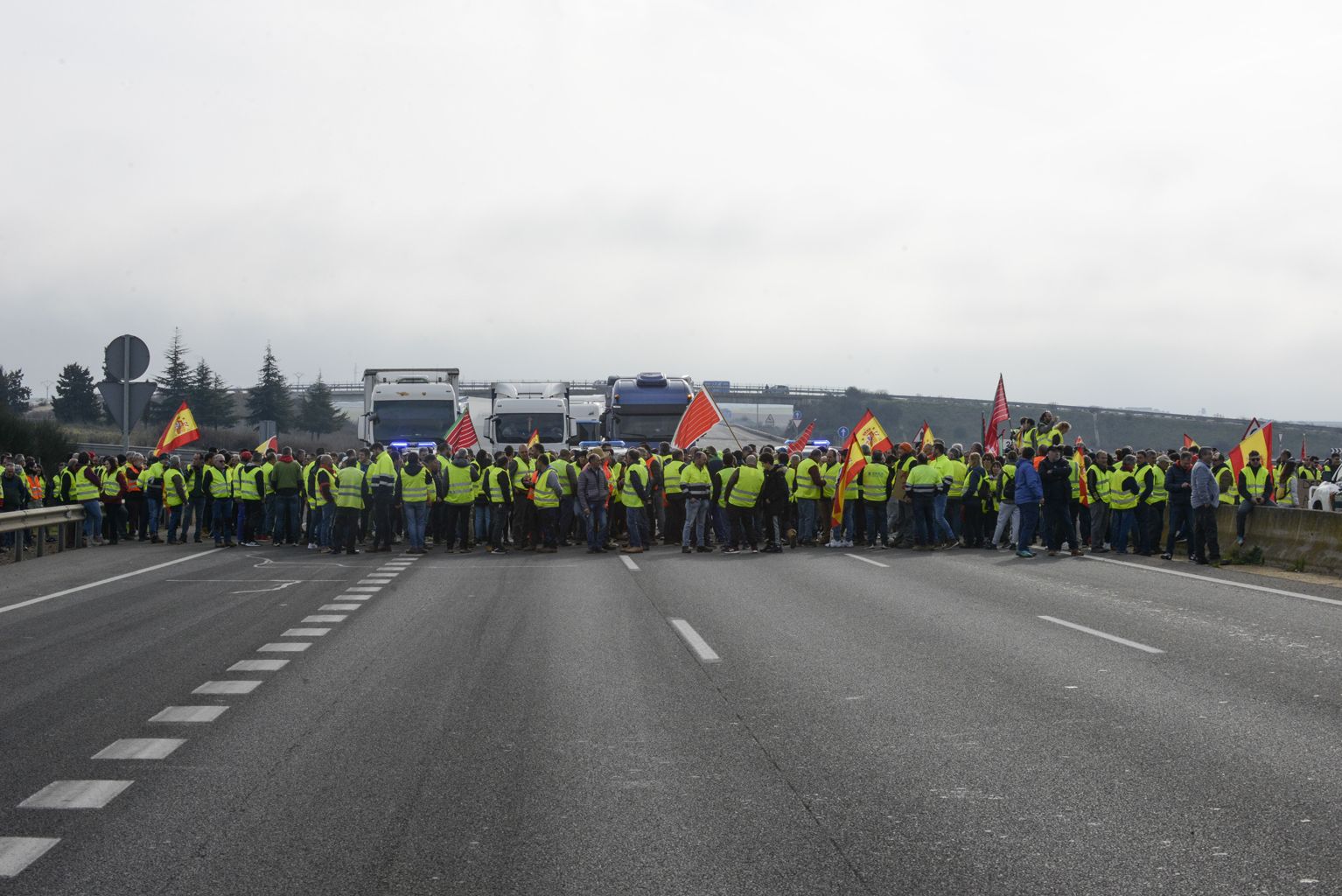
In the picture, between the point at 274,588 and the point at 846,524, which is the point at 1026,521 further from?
the point at 274,588

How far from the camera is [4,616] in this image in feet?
45.3

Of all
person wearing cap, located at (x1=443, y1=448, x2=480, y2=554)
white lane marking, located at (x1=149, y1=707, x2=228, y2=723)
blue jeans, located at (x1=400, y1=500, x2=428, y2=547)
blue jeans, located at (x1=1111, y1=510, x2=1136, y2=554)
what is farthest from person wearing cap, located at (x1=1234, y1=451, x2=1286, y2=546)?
white lane marking, located at (x1=149, y1=707, x2=228, y2=723)

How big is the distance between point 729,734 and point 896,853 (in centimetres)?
238

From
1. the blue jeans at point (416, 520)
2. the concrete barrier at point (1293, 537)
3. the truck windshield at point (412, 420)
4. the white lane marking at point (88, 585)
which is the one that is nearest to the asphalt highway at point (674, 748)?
the white lane marking at point (88, 585)

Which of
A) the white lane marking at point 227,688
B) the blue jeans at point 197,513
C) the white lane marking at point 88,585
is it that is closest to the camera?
the white lane marking at point 227,688

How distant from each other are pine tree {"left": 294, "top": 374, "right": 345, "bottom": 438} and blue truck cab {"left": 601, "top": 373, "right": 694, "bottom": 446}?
8502cm

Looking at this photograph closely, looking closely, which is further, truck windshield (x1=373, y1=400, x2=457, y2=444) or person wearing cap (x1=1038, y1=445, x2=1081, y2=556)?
truck windshield (x1=373, y1=400, x2=457, y2=444)

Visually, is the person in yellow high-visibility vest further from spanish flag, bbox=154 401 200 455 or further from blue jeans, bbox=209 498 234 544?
spanish flag, bbox=154 401 200 455

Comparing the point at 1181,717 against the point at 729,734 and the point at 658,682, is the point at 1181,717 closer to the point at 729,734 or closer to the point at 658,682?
the point at 729,734

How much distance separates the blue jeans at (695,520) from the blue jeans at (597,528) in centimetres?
143

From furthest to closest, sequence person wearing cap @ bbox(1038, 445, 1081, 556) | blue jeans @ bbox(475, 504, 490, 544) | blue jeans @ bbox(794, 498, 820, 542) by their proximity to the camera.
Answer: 1. blue jeans @ bbox(794, 498, 820, 542)
2. blue jeans @ bbox(475, 504, 490, 544)
3. person wearing cap @ bbox(1038, 445, 1081, 556)

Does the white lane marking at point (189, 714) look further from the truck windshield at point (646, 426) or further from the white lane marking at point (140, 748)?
the truck windshield at point (646, 426)

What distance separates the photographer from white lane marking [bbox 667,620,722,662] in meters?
10.7

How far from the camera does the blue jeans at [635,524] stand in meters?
24.8
